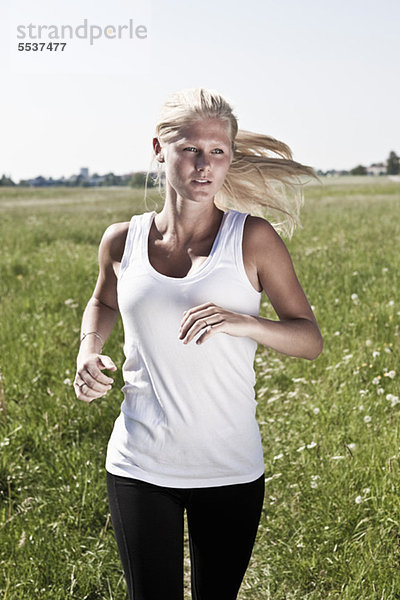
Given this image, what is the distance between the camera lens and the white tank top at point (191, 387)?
2.74m

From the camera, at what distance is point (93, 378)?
9.16 feet

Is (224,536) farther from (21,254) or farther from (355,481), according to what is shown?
(21,254)

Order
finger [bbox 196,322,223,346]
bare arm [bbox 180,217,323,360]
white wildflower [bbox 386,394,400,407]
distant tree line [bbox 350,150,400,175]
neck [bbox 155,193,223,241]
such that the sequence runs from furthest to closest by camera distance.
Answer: distant tree line [bbox 350,150,400,175] → white wildflower [bbox 386,394,400,407] → neck [bbox 155,193,223,241] → bare arm [bbox 180,217,323,360] → finger [bbox 196,322,223,346]

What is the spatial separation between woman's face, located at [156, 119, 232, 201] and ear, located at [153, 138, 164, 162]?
0.42ft

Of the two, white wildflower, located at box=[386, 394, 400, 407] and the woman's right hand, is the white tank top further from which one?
white wildflower, located at box=[386, 394, 400, 407]

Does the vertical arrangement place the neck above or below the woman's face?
below

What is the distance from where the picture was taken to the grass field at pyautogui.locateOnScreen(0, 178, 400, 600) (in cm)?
401

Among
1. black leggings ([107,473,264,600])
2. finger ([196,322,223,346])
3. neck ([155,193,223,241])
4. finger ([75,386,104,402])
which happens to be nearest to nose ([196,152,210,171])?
neck ([155,193,223,241])

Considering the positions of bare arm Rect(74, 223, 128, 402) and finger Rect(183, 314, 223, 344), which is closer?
finger Rect(183, 314, 223, 344)

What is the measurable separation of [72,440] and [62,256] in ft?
26.1

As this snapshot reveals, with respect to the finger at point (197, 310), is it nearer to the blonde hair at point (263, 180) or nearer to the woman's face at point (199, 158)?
the woman's face at point (199, 158)

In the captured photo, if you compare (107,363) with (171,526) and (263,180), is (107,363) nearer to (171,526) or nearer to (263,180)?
(171,526)

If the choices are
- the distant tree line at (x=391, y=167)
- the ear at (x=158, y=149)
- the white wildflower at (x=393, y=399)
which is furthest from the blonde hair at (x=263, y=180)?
the distant tree line at (x=391, y=167)

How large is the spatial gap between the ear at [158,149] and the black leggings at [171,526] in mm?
1138
